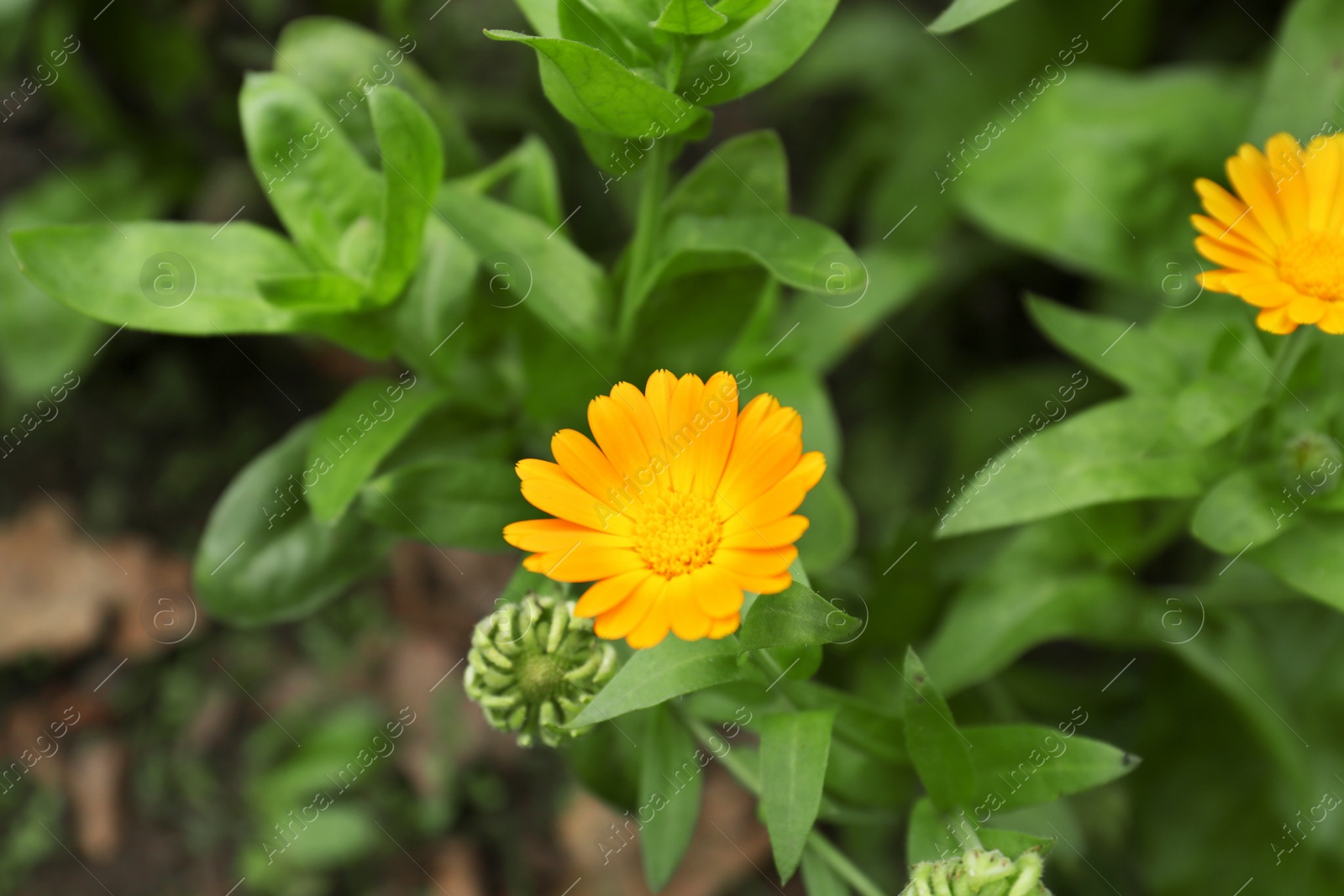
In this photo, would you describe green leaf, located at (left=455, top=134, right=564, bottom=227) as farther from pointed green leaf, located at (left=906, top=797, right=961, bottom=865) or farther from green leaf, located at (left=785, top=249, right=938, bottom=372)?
pointed green leaf, located at (left=906, top=797, right=961, bottom=865)

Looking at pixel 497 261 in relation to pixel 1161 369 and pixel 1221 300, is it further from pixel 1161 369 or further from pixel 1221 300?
pixel 1221 300

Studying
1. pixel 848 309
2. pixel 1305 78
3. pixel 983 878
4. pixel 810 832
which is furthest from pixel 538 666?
pixel 1305 78

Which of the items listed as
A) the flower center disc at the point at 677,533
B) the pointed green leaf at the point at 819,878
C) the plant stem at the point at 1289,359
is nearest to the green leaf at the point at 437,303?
the flower center disc at the point at 677,533

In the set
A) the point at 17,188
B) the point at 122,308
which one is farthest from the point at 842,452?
the point at 17,188

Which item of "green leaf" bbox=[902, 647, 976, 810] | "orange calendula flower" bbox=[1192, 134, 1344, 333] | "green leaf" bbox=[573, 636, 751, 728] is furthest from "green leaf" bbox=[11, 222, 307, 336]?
"orange calendula flower" bbox=[1192, 134, 1344, 333]

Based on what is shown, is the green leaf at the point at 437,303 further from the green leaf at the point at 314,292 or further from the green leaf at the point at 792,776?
the green leaf at the point at 792,776

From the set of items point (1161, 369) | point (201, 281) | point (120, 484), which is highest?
point (201, 281)
